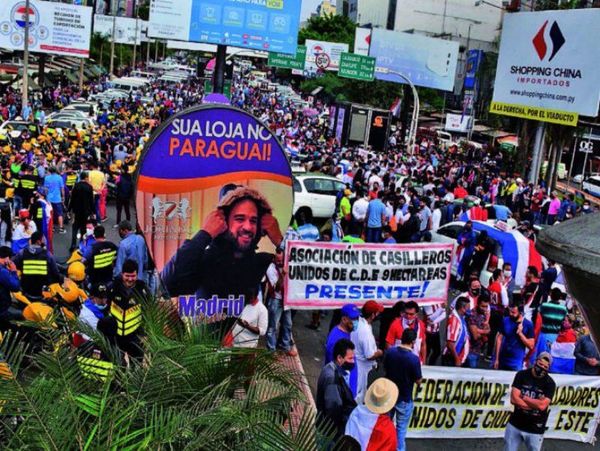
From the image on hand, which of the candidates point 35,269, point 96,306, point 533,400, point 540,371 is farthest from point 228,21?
point 533,400

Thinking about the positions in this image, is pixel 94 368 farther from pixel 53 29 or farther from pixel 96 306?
pixel 53 29

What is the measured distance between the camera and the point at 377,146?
36406 mm

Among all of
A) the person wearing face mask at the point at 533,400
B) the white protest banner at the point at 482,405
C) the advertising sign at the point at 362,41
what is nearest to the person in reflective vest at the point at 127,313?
the white protest banner at the point at 482,405

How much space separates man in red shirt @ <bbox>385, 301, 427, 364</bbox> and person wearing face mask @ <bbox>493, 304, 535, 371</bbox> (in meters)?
1.12

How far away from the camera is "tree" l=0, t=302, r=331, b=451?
374 cm

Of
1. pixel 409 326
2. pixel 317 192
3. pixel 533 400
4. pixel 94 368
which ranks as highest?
pixel 94 368

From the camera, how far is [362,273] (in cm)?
1034

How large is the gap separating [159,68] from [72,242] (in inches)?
3089

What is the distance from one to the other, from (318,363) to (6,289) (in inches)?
162

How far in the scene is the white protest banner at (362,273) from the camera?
1003 cm

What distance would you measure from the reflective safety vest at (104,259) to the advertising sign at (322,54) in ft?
151

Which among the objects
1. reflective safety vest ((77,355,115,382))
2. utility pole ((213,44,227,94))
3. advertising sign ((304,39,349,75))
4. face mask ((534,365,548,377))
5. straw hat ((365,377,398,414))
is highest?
advertising sign ((304,39,349,75))

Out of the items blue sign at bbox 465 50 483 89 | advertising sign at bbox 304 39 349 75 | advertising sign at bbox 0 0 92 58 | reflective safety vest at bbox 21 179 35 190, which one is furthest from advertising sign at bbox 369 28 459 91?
reflective safety vest at bbox 21 179 35 190

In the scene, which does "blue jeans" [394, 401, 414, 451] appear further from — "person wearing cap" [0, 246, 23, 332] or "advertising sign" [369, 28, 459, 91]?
"advertising sign" [369, 28, 459, 91]
